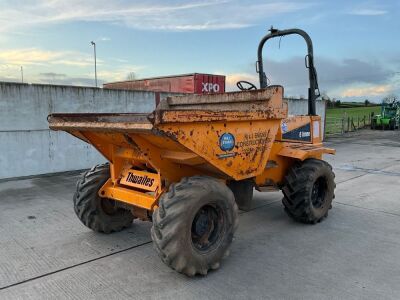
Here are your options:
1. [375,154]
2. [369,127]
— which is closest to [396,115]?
[369,127]

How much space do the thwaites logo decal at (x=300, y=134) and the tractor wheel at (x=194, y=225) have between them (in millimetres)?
1868

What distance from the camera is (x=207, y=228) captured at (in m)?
3.75

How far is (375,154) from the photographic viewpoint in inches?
494

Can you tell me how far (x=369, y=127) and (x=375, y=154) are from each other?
1464 centimetres

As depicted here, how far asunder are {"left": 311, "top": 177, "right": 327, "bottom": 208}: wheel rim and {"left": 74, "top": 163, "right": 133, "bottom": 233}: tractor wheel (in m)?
2.62

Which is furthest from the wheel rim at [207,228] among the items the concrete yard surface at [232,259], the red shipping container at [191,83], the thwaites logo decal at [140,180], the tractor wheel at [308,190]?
the red shipping container at [191,83]

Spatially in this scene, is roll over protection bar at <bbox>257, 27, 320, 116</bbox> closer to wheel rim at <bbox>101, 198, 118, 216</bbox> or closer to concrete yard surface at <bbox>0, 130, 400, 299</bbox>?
concrete yard surface at <bbox>0, 130, 400, 299</bbox>

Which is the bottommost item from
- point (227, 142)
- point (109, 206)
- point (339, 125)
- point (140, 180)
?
point (109, 206)

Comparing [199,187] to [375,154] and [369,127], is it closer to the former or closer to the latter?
[375,154]

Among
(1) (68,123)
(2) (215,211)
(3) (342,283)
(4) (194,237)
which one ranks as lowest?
(3) (342,283)

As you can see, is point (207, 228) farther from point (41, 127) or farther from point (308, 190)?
point (41, 127)

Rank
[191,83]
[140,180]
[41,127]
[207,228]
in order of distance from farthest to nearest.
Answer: [191,83], [41,127], [140,180], [207,228]

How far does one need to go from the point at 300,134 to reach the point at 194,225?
8.28ft

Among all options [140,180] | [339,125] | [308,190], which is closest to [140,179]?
[140,180]
